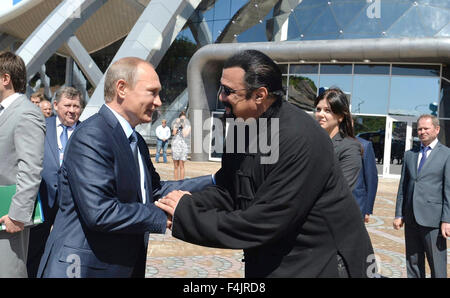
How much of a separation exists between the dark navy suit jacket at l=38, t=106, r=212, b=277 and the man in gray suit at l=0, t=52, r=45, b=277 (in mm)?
870

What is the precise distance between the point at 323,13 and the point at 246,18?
423 cm

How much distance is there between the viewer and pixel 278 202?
6.16ft

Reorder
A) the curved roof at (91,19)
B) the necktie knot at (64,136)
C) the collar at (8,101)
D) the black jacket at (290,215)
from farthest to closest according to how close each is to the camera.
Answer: the curved roof at (91,19)
the necktie knot at (64,136)
the collar at (8,101)
the black jacket at (290,215)

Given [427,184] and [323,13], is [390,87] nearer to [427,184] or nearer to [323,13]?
[323,13]

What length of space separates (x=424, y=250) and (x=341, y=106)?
196 centimetres

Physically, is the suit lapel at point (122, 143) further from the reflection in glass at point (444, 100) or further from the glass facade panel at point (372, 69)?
the reflection in glass at point (444, 100)

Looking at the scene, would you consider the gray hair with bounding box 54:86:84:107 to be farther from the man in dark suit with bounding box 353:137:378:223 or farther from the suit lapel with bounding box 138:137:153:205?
the man in dark suit with bounding box 353:137:378:223

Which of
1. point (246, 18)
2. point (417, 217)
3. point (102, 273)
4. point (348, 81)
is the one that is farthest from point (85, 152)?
point (246, 18)

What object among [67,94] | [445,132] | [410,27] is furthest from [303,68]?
Result: [67,94]

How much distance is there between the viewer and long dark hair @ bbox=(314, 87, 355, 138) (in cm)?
392

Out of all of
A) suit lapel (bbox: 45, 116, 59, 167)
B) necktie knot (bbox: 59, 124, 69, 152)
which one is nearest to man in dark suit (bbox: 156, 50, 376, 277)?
suit lapel (bbox: 45, 116, 59, 167)

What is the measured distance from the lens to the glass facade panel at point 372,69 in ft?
59.4

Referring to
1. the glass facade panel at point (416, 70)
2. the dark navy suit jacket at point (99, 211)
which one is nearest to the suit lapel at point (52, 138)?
the dark navy suit jacket at point (99, 211)

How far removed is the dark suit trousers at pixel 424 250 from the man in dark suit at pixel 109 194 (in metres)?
3.35
